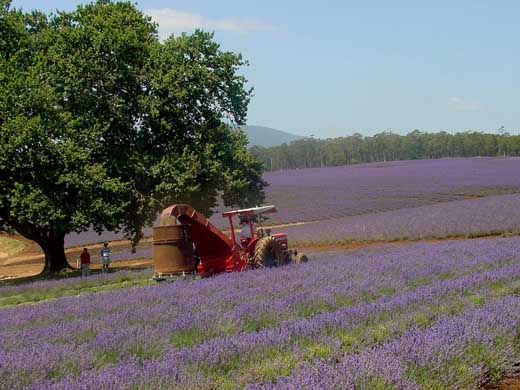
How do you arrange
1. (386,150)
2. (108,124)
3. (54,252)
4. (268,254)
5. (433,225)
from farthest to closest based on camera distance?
1. (386,150)
2. (433,225)
3. (54,252)
4. (108,124)
5. (268,254)

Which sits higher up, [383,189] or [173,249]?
[173,249]

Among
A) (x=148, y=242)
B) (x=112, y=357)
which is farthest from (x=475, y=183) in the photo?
(x=112, y=357)

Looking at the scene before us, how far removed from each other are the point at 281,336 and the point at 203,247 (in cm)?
855

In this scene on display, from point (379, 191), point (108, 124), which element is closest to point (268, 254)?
point (108, 124)

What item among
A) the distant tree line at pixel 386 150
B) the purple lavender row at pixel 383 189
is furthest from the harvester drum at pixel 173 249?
the distant tree line at pixel 386 150

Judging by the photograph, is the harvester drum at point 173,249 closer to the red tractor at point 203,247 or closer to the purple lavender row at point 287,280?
the red tractor at point 203,247

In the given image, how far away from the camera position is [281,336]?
5895 millimetres

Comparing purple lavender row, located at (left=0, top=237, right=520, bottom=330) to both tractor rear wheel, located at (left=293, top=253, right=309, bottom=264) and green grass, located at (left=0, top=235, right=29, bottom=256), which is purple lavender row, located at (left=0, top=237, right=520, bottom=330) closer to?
tractor rear wheel, located at (left=293, top=253, right=309, bottom=264)

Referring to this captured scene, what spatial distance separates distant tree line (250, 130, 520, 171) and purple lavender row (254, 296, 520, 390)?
152m

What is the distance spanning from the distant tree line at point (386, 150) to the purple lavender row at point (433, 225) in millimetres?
119844

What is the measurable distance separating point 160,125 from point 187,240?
1030 cm

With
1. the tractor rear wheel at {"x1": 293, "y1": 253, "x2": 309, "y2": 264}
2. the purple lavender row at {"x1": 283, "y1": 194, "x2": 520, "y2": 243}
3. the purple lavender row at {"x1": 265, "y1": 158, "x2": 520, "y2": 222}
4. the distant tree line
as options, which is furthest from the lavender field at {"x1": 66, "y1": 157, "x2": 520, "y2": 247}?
the distant tree line

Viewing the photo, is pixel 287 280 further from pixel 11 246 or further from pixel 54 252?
pixel 11 246

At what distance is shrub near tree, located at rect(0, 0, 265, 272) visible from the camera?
20.4 m
